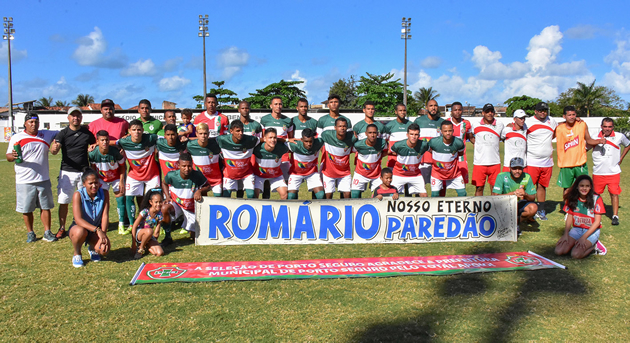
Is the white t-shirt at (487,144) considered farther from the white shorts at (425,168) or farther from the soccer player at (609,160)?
the soccer player at (609,160)

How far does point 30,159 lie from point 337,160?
4661 millimetres

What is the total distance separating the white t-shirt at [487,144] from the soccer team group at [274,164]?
0.06 feet

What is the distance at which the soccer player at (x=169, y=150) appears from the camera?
6719 mm

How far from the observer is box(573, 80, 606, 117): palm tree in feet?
192

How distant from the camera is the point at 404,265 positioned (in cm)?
504

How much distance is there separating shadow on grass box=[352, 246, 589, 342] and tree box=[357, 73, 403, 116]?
47344 mm

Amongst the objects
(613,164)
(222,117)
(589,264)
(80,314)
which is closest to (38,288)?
(80,314)

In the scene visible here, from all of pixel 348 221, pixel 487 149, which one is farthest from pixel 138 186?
pixel 487 149

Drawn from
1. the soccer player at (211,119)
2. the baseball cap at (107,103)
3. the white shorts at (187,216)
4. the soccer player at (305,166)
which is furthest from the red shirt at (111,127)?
the soccer player at (305,166)

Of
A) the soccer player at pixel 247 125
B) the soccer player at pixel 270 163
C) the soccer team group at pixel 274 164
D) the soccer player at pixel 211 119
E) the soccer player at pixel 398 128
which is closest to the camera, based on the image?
the soccer team group at pixel 274 164

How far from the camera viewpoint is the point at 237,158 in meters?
6.91

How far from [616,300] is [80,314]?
16.5 feet

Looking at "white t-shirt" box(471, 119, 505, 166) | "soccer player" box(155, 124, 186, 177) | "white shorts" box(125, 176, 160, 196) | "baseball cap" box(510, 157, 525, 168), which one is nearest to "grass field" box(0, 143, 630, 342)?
"white shorts" box(125, 176, 160, 196)

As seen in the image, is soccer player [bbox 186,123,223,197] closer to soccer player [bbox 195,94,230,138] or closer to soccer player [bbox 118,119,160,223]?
soccer player [bbox 118,119,160,223]
